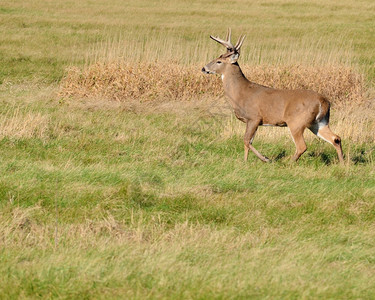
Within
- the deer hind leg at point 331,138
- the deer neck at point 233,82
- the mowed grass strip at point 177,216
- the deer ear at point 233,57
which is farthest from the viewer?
the deer ear at point 233,57

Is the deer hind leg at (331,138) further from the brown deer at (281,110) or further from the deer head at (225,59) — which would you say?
the deer head at (225,59)

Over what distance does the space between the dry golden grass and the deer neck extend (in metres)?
4.89

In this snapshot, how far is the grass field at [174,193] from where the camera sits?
5.33m

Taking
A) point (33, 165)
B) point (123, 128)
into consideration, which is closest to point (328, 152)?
point (123, 128)

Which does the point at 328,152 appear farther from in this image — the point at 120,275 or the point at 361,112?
the point at 120,275

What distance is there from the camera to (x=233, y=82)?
412 inches

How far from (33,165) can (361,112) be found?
7895 millimetres

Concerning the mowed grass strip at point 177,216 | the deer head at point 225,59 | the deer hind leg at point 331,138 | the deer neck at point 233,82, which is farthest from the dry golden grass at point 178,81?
the deer hind leg at point 331,138

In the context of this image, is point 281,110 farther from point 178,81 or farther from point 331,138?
point 178,81

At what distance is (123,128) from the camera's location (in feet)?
38.5

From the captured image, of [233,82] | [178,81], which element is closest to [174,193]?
[233,82]

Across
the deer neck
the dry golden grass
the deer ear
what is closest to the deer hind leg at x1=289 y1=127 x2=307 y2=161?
the deer neck

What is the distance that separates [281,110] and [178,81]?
648 cm

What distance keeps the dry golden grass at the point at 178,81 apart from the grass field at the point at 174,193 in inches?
1.4
